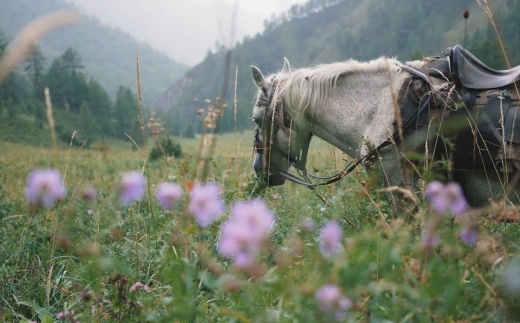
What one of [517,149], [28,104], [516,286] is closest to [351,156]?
[517,149]

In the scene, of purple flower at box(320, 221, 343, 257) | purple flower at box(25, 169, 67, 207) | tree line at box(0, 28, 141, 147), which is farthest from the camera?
tree line at box(0, 28, 141, 147)

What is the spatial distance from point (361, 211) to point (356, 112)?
39.5 inches

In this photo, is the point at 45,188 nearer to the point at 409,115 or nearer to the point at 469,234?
the point at 469,234

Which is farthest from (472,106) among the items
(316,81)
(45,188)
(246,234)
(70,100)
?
(70,100)

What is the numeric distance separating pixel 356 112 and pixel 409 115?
54 cm

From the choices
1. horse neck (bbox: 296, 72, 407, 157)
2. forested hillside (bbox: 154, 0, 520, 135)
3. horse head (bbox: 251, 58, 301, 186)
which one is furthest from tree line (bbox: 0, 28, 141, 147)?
horse neck (bbox: 296, 72, 407, 157)

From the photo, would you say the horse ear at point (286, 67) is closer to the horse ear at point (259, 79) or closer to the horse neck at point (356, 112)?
the horse ear at point (259, 79)

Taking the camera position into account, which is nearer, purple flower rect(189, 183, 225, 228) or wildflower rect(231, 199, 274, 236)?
wildflower rect(231, 199, 274, 236)

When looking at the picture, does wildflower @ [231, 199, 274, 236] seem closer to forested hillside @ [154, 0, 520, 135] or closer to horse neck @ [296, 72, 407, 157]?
horse neck @ [296, 72, 407, 157]

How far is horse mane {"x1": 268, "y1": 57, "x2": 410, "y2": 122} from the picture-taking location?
3.56 metres

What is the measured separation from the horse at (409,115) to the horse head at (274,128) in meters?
0.01

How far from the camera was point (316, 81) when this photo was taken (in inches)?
146

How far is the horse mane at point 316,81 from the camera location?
3562mm

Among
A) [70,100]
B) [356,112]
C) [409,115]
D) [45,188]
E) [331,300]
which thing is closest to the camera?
[331,300]
